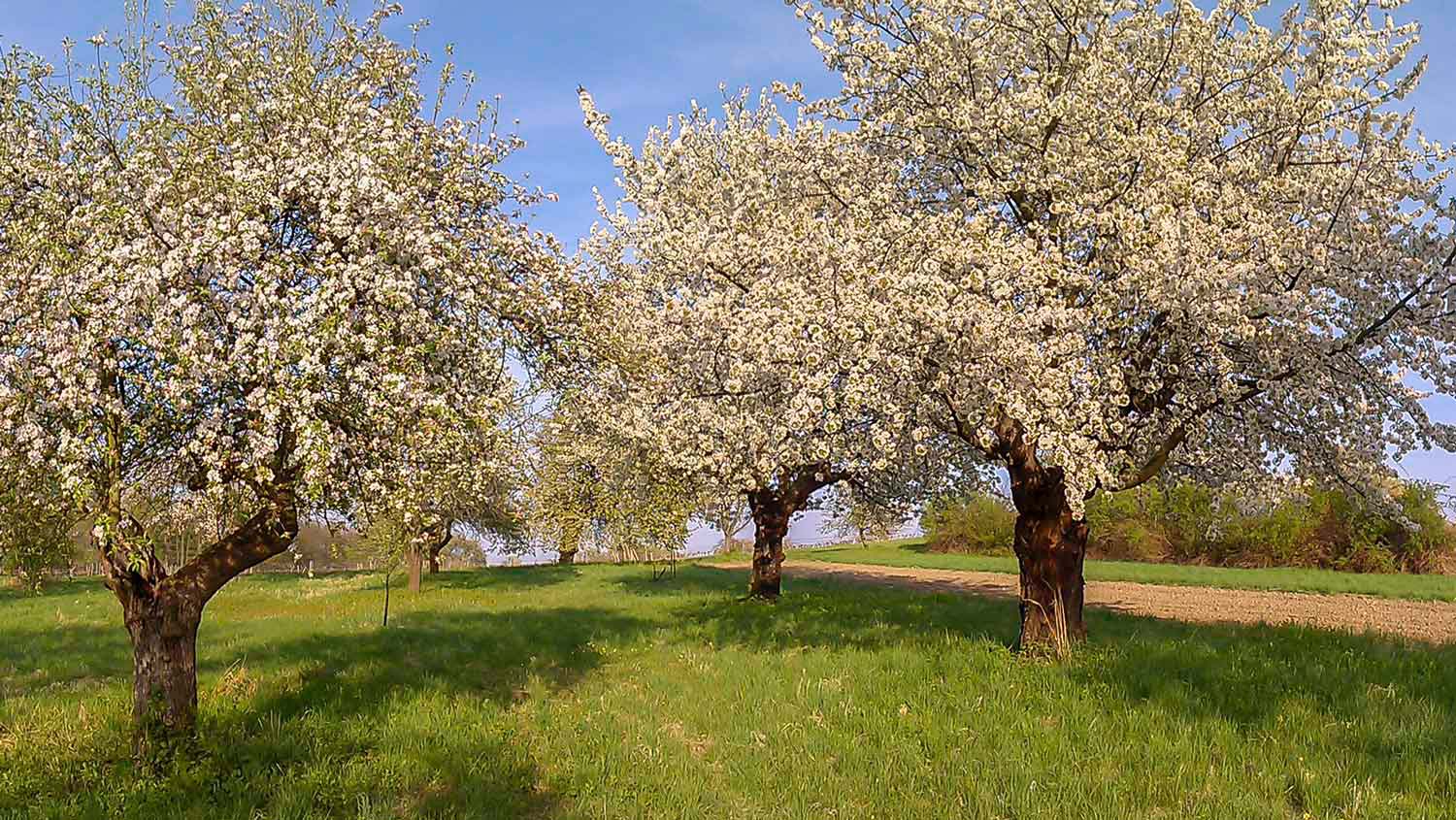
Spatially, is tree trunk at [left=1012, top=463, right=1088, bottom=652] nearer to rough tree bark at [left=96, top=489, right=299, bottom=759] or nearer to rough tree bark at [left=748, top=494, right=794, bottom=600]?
rough tree bark at [left=96, top=489, right=299, bottom=759]

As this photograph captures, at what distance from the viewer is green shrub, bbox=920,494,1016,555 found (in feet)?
213

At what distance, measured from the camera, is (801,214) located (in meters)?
15.4

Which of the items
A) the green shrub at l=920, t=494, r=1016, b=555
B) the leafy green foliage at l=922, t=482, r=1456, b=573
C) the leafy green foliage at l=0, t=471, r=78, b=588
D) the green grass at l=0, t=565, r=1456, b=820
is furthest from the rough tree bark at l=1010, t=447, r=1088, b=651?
the green shrub at l=920, t=494, r=1016, b=555

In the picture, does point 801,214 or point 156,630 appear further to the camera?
point 801,214

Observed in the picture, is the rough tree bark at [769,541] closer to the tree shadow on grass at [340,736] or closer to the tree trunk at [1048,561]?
the tree shadow on grass at [340,736]

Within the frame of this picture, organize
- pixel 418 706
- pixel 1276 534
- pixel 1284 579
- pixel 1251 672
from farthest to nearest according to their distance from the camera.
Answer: pixel 1276 534 → pixel 1284 579 → pixel 418 706 → pixel 1251 672

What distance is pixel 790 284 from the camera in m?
13.4

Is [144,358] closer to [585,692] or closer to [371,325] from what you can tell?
[371,325]

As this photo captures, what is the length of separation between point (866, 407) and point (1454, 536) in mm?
42185

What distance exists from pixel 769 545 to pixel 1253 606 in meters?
15.1

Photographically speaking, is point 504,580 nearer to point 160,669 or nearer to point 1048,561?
point 1048,561

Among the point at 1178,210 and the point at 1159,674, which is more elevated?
the point at 1178,210

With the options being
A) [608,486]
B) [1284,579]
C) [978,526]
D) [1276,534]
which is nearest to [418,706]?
[608,486]

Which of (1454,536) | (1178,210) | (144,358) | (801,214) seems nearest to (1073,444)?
(1178,210)
